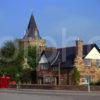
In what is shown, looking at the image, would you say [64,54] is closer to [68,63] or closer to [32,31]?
[68,63]

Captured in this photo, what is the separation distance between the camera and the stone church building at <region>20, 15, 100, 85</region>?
260 feet

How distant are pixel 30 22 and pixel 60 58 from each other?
54156 millimetres

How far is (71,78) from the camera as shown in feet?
259

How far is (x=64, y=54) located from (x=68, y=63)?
3.59 metres

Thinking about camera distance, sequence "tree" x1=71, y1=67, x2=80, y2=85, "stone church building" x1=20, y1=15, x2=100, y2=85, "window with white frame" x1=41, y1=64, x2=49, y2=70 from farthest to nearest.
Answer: "window with white frame" x1=41, y1=64, x2=49, y2=70
"stone church building" x1=20, y1=15, x2=100, y2=85
"tree" x1=71, y1=67, x2=80, y2=85

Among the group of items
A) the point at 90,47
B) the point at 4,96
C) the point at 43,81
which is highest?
the point at 90,47

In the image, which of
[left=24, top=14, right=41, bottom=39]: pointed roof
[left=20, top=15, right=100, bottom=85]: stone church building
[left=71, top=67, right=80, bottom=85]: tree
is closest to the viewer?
[left=71, top=67, right=80, bottom=85]: tree

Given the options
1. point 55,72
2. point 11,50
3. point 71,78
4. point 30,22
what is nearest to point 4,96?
point 71,78

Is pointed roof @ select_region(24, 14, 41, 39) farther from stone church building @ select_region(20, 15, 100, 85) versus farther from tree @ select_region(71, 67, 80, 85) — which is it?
tree @ select_region(71, 67, 80, 85)

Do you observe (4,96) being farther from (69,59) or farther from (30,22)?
(30,22)

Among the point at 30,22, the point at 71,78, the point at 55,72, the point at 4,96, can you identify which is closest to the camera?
the point at 4,96

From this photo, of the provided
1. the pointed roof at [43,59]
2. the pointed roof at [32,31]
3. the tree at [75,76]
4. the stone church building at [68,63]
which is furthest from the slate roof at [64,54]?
the pointed roof at [32,31]

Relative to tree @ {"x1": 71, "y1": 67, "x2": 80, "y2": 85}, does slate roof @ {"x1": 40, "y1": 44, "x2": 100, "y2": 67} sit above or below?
above

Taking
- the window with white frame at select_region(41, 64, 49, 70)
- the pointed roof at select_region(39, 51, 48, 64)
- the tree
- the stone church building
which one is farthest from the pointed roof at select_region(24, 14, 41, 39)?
the tree
